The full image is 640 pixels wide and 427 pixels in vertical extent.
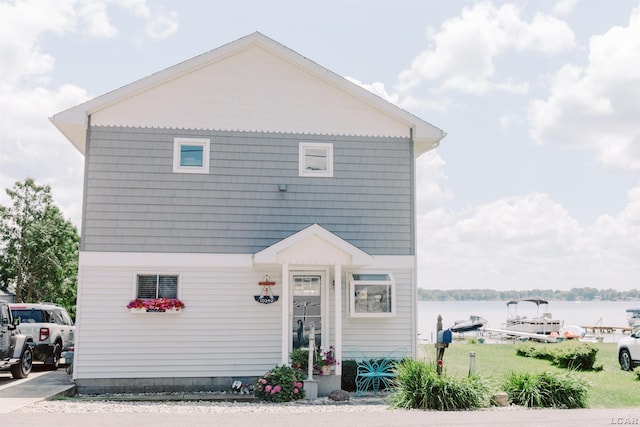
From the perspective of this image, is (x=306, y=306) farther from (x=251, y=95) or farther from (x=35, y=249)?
(x=35, y=249)

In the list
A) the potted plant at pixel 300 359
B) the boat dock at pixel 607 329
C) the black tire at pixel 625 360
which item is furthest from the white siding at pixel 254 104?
the boat dock at pixel 607 329

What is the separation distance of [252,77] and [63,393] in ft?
25.6

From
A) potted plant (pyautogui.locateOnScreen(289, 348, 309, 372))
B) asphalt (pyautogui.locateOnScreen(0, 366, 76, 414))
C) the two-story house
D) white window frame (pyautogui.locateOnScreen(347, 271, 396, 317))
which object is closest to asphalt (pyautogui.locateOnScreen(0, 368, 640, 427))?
asphalt (pyautogui.locateOnScreen(0, 366, 76, 414))

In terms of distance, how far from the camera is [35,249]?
3366 centimetres

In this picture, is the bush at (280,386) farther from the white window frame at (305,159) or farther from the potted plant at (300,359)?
the white window frame at (305,159)

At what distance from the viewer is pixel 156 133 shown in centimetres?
1410

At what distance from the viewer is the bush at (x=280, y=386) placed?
12.2 metres

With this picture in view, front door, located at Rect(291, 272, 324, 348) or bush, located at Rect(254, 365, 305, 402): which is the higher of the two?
front door, located at Rect(291, 272, 324, 348)

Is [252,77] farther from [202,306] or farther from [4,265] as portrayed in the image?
[4,265]

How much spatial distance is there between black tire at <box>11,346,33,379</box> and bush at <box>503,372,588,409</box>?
1097 cm

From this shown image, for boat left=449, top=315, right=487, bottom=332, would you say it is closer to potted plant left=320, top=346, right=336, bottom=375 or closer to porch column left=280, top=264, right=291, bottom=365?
potted plant left=320, top=346, right=336, bottom=375

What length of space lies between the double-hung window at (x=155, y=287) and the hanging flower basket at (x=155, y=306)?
207mm

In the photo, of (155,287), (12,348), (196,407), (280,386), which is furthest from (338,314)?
(12,348)

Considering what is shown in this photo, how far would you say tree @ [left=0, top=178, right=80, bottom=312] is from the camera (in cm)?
3350
